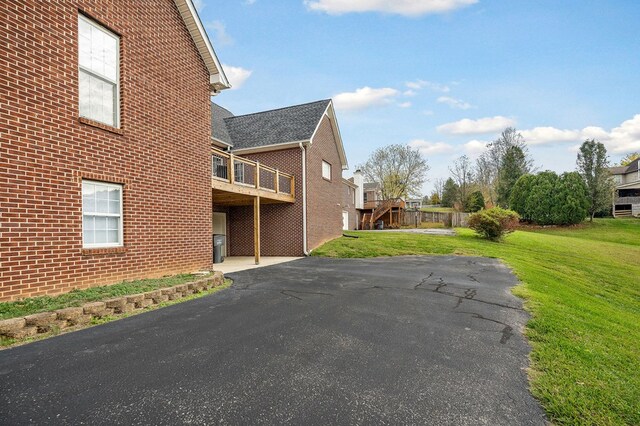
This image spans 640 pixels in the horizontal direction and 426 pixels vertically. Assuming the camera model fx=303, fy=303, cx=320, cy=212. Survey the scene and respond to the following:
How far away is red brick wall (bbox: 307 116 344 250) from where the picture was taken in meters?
15.5

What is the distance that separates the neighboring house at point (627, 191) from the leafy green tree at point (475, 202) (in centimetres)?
1475

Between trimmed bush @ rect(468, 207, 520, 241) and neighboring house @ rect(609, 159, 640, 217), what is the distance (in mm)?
29647

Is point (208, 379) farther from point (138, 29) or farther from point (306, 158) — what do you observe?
point (306, 158)

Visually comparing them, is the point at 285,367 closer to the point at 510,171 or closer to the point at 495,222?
the point at 495,222

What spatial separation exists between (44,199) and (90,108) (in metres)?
2.25

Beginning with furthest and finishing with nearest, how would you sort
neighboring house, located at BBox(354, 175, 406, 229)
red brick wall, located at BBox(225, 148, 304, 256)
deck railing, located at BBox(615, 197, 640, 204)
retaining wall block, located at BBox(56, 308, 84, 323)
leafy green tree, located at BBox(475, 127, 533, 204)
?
leafy green tree, located at BBox(475, 127, 533, 204) < deck railing, located at BBox(615, 197, 640, 204) < neighboring house, located at BBox(354, 175, 406, 229) < red brick wall, located at BBox(225, 148, 304, 256) < retaining wall block, located at BBox(56, 308, 84, 323)

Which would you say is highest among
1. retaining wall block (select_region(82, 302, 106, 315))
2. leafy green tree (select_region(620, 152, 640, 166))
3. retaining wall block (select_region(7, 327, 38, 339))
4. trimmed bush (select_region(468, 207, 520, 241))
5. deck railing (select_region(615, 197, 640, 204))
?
leafy green tree (select_region(620, 152, 640, 166))

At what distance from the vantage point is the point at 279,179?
14.9 metres

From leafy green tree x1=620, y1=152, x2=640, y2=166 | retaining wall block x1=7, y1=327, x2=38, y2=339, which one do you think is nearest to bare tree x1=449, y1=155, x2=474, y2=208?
leafy green tree x1=620, y1=152, x2=640, y2=166

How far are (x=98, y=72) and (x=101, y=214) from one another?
→ 3090 mm

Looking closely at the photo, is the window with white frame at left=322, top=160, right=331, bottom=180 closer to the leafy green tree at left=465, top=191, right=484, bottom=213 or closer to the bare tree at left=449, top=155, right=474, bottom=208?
the leafy green tree at left=465, top=191, right=484, bottom=213

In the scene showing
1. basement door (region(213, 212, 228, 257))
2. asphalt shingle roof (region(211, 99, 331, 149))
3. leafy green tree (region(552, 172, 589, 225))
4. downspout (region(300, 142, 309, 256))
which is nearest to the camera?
downspout (region(300, 142, 309, 256))

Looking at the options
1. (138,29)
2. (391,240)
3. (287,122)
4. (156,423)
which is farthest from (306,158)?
(156,423)

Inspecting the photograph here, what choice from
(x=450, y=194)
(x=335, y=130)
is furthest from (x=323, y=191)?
(x=450, y=194)
